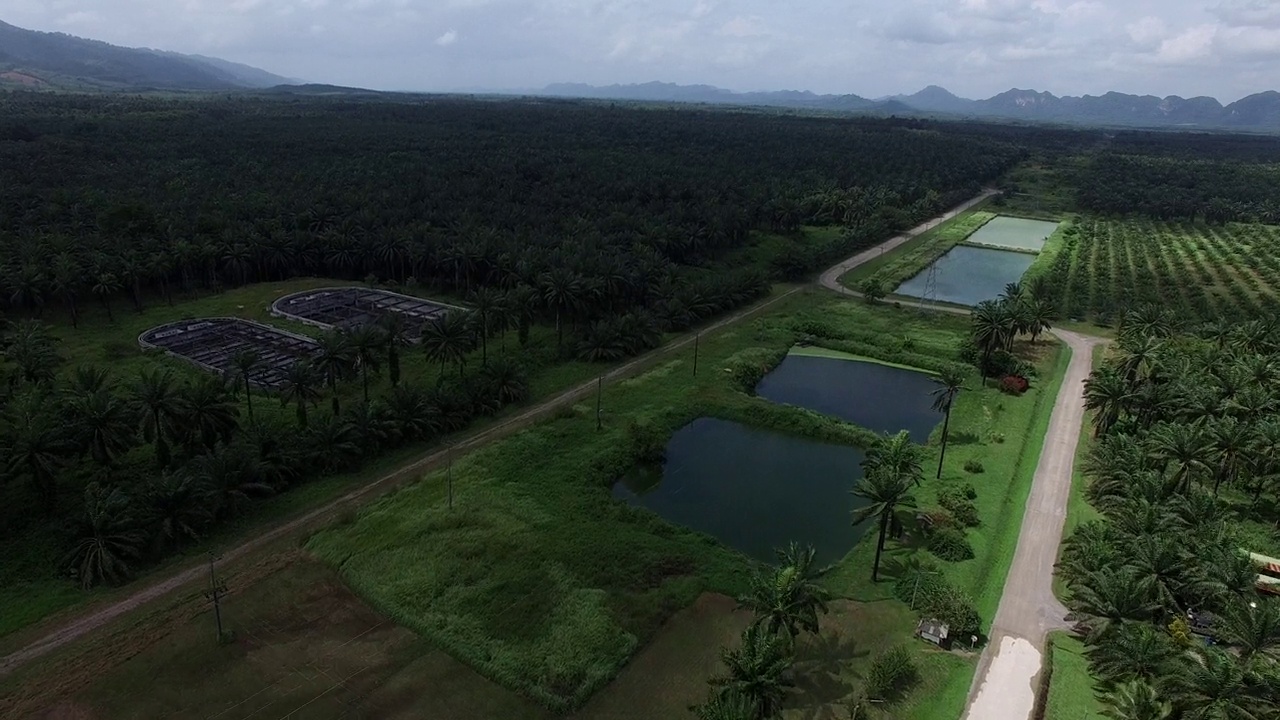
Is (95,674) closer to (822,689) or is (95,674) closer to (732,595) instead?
(732,595)

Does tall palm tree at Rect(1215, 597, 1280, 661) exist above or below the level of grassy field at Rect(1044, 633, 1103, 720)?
above

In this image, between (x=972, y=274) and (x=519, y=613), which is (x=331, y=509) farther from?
(x=972, y=274)

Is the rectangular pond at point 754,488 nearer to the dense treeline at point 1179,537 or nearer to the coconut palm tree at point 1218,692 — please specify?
the dense treeline at point 1179,537

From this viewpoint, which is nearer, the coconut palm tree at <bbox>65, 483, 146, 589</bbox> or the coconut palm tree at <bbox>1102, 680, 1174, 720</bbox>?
the coconut palm tree at <bbox>1102, 680, 1174, 720</bbox>

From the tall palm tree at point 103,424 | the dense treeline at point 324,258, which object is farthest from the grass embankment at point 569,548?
the tall palm tree at point 103,424

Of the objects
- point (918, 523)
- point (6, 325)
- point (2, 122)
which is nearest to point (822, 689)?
point (918, 523)

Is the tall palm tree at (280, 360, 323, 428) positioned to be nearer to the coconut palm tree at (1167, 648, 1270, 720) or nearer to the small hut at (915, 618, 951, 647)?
the small hut at (915, 618, 951, 647)

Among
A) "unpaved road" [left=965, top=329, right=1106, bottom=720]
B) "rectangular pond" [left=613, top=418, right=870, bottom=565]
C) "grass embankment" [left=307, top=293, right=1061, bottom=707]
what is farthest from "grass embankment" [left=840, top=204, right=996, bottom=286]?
"rectangular pond" [left=613, top=418, right=870, bottom=565]

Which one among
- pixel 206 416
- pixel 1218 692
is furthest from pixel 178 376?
pixel 1218 692

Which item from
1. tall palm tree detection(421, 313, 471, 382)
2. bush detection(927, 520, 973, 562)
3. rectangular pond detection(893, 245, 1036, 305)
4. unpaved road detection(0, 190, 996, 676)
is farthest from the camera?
rectangular pond detection(893, 245, 1036, 305)
